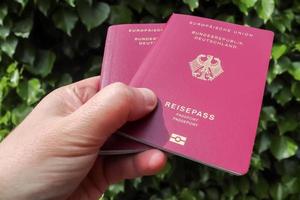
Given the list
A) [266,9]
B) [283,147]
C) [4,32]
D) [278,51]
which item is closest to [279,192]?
[283,147]

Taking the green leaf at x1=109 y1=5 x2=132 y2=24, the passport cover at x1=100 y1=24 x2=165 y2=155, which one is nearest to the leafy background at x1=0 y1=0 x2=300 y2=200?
the green leaf at x1=109 y1=5 x2=132 y2=24

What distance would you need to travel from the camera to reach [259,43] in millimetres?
1120

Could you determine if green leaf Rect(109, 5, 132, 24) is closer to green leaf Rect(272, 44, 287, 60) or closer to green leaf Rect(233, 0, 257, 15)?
green leaf Rect(233, 0, 257, 15)

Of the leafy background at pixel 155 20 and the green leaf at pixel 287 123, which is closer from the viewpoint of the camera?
the leafy background at pixel 155 20

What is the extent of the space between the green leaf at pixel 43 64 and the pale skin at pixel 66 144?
1.44ft

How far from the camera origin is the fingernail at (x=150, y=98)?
1048mm

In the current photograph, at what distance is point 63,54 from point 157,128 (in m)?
0.77

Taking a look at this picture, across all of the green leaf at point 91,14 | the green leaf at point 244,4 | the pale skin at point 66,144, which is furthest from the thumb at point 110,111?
the green leaf at point 244,4

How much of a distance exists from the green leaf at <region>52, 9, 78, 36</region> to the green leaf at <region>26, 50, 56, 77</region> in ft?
0.33

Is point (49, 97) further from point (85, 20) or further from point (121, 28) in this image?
point (85, 20)

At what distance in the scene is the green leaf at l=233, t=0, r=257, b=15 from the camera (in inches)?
64.2

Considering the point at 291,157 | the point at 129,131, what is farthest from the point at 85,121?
the point at 291,157

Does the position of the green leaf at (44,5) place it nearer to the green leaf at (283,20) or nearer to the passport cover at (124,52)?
the passport cover at (124,52)

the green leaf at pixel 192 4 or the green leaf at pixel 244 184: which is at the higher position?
A: the green leaf at pixel 192 4
